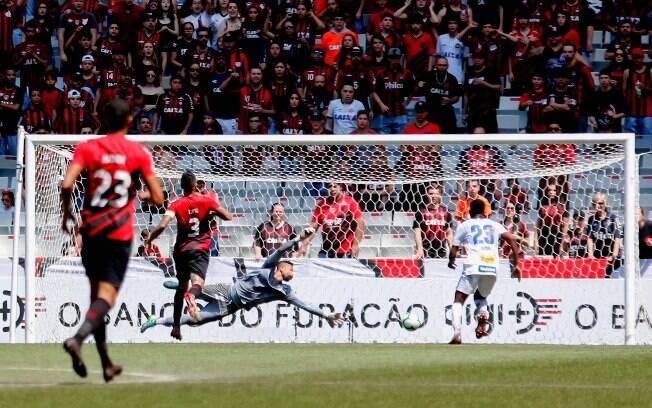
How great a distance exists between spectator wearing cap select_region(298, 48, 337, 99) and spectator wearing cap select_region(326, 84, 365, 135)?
2.27 ft

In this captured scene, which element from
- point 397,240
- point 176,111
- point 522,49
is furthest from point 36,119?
point 522,49

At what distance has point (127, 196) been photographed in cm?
970

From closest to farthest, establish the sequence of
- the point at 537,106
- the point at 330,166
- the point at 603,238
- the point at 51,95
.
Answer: the point at 603,238 < the point at 330,166 < the point at 537,106 < the point at 51,95

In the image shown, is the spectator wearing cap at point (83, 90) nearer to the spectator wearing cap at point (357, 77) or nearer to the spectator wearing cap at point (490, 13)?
the spectator wearing cap at point (357, 77)

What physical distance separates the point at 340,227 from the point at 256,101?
4835 mm

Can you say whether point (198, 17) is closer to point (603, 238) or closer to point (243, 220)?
→ point (243, 220)

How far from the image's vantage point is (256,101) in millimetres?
23047

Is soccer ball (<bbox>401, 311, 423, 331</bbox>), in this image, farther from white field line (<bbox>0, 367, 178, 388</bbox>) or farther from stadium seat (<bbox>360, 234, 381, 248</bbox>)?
white field line (<bbox>0, 367, 178, 388</bbox>)

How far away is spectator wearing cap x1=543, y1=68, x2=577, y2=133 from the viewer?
22.5m

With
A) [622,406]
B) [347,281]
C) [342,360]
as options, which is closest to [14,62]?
[347,281]

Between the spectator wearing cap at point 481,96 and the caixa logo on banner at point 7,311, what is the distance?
327 inches

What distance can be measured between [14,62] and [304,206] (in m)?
8.60

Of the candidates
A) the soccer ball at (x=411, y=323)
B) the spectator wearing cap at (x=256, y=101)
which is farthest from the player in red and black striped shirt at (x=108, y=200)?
Result: the spectator wearing cap at (x=256, y=101)

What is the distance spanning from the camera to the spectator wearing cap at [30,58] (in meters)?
24.7
